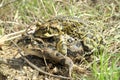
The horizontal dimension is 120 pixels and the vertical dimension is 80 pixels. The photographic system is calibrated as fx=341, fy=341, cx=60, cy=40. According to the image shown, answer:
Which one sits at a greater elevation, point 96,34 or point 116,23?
point 116,23

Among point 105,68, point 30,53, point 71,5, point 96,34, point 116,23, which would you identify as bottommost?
point 105,68

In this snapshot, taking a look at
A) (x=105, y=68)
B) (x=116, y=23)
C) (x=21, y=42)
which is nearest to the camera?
(x=105, y=68)

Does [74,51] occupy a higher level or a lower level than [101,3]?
lower

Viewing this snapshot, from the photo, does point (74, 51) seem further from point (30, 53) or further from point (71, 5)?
point (71, 5)

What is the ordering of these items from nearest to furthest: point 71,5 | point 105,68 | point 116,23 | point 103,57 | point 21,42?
1. point 105,68
2. point 103,57
3. point 21,42
4. point 116,23
5. point 71,5

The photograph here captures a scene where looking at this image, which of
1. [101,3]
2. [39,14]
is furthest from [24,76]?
[101,3]

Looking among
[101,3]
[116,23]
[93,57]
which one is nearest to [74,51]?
[93,57]

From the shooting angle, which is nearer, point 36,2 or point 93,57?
point 93,57

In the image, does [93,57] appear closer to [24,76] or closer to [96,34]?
[96,34]

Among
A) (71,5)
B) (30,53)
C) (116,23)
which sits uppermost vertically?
(71,5)
